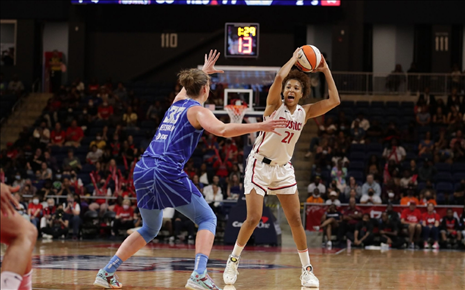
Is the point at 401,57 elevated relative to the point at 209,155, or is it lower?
elevated

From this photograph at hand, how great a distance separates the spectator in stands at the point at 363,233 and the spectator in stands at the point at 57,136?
9.51 m

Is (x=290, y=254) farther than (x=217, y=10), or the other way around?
(x=217, y=10)

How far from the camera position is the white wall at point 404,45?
24.5 metres

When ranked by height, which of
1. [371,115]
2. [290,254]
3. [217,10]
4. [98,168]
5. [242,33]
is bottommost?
[290,254]

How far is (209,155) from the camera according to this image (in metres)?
18.1

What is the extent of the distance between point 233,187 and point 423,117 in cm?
712

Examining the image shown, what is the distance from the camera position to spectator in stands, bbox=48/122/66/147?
1977 cm

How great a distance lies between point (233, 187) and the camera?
1612cm

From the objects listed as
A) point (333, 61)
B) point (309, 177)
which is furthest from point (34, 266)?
point (333, 61)

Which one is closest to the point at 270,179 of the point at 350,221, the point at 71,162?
the point at 350,221

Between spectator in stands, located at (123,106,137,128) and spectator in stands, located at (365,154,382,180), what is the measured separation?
293 inches

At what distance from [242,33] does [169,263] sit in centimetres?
675

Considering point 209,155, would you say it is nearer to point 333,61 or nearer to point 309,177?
point 309,177

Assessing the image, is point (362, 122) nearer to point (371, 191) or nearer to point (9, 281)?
point (371, 191)
